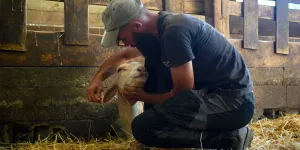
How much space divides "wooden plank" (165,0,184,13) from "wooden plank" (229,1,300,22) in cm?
84

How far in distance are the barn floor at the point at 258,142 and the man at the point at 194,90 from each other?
30.1 inches

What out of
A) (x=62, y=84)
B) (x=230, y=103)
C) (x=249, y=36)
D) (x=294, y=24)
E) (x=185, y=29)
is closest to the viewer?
(x=185, y=29)

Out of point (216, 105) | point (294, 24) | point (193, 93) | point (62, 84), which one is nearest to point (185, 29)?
point (193, 93)

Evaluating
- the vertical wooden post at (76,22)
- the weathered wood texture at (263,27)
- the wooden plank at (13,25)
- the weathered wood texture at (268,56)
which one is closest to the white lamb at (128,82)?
Answer: the vertical wooden post at (76,22)

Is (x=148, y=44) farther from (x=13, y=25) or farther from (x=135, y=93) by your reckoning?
(x=13, y=25)

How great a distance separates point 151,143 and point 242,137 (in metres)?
0.78

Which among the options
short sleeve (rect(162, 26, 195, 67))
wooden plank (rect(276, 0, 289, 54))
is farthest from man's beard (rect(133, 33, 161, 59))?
wooden plank (rect(276, 0, 289, 54))

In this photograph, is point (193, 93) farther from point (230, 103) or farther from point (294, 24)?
point (294, 24)

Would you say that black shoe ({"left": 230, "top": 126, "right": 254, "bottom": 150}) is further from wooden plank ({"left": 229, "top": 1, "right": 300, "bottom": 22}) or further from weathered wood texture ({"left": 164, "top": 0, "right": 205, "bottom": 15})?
wooden plank ({"left": 229, "top": 1, "right": 300, "bottom": 22})

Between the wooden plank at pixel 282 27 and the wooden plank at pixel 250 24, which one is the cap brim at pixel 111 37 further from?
the wooden plank at pixel 282 27

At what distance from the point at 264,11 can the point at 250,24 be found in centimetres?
42

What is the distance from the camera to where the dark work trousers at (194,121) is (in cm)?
252

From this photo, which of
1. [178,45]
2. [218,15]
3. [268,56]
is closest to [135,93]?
[178,45]

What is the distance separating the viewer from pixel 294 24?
236 inches
